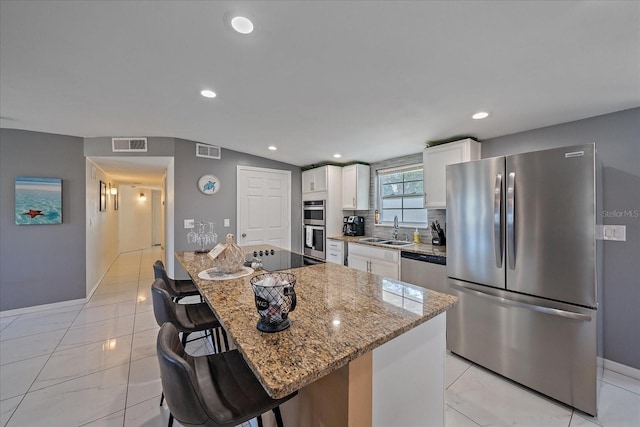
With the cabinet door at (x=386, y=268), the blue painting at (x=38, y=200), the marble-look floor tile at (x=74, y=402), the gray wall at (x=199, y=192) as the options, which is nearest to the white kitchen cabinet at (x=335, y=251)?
the cabinet door at (x=386, y=268)

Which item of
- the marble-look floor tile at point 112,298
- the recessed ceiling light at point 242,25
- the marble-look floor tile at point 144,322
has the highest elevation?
the recessed ceiling light at point 242,25

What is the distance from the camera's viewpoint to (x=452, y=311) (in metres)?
2.39

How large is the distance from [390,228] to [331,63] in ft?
9.51

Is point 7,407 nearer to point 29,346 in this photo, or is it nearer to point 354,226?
point 29,346

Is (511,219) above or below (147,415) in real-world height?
above

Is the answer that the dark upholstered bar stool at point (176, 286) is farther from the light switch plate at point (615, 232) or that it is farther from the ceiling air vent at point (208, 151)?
the light switch plate at point (615, 232)

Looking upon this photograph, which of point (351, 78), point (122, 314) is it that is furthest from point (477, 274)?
point (122, 314)

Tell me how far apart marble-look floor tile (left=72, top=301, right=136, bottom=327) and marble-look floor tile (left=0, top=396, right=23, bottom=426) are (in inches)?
53.7

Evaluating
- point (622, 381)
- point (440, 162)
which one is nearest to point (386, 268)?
point (440, 162)

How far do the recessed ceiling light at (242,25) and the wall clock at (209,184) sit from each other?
2.95m

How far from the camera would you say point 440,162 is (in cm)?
306

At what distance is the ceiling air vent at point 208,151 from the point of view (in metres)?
4.02

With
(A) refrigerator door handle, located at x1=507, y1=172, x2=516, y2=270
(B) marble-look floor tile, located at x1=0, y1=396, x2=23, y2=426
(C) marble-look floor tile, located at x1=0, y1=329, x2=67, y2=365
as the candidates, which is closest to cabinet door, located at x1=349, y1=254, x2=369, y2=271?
(A) refrigerator door handle, located at x1=507, y1=172, x2=516, y2=270

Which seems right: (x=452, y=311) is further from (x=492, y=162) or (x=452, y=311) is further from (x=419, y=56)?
(x=419, y=56)
